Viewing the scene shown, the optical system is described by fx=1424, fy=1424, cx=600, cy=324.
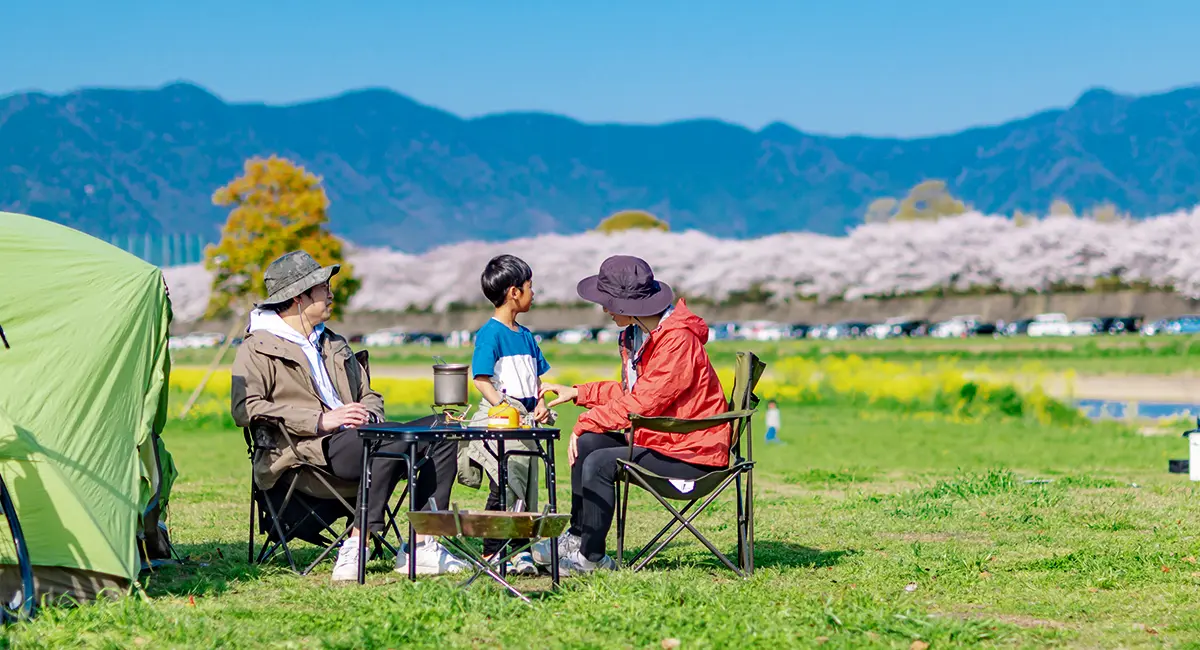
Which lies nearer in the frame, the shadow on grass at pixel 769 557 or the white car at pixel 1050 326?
the shadow on grass at pixel 769 557

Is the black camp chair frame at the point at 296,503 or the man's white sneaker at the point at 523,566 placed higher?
the black camp chair frame at the point at 296,503

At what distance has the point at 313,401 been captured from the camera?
20.8 ft

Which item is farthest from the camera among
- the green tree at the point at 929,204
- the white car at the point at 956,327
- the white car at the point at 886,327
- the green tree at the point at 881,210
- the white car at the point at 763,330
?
the green tree at the point at 881,210

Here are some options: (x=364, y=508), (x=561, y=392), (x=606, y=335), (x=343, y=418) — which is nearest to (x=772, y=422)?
(x=561, y=392)

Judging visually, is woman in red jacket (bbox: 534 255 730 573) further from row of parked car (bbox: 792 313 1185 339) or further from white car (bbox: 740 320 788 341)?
white car (bbox: 740 320 788 341)

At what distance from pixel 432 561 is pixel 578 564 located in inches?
24.4

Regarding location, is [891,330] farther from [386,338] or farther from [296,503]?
[296,503]

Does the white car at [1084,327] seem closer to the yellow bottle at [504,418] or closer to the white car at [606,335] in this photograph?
the white car at [606,335]

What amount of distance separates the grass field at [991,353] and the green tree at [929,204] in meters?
50.4

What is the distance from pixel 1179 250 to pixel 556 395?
60686mm

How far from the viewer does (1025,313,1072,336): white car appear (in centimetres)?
5416

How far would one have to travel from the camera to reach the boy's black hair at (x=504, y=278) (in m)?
6.37

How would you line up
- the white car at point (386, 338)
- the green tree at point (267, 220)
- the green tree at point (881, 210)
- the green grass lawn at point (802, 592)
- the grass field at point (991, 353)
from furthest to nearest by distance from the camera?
the green tree at point (881, 210), the white car at point (386, 338), the grass field at point (991, 353), the green tree at point (267, 220), the green grass lawn at point (802, 592)

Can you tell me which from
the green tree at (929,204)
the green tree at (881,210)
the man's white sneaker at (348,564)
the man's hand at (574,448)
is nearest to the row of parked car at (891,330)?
the green tree at (929,204)
